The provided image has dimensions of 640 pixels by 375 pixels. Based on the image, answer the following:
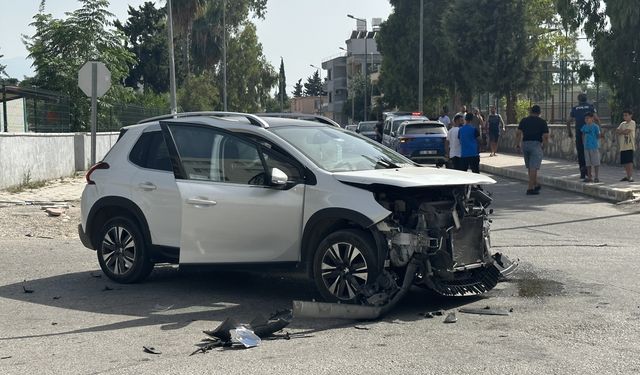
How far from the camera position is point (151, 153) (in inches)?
386

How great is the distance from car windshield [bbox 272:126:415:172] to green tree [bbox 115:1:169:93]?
72.0 m

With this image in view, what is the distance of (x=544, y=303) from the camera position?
8359 mm

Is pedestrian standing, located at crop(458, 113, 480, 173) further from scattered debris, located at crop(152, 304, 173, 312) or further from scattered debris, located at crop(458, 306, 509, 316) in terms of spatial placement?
scattered debris, located at crop(152, 304, 173, 312)

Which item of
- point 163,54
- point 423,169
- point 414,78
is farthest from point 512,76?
point 163,54

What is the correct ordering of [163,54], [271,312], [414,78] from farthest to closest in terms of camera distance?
[163,54], [414,78], [271,312]

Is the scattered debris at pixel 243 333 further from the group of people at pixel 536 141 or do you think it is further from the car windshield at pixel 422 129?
the car windshield at pixel 422 129

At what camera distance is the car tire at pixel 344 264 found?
26.5ft

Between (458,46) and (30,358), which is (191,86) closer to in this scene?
(458,46)

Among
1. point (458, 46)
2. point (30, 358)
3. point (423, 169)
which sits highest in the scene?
point (458, 46)

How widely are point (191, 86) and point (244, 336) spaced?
6182cm

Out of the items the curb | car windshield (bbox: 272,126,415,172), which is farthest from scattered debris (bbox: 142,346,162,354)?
the curb

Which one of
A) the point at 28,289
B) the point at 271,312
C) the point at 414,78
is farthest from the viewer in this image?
the point at 414,78

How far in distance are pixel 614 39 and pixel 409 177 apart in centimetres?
2248

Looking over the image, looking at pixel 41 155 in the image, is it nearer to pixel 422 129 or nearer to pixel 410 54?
pixel 422 129
